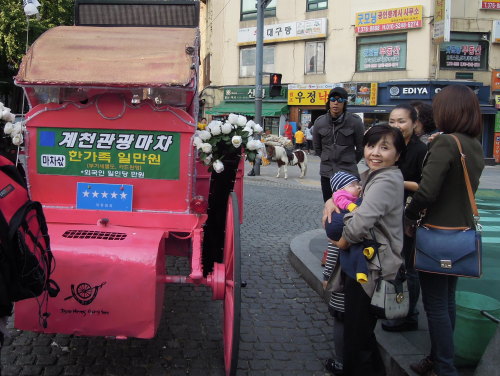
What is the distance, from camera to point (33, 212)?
2.13 metres

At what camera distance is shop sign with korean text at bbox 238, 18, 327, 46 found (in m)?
23.5

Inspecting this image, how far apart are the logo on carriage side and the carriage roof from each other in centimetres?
138

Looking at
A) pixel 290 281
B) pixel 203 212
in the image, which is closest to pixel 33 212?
pixel 203 212

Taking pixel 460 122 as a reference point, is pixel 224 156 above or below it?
below

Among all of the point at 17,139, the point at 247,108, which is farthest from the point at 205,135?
the point at 247,108

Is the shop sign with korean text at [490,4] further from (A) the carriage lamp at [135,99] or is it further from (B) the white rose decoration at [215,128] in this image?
(A) the carriage lamp at [135,99]

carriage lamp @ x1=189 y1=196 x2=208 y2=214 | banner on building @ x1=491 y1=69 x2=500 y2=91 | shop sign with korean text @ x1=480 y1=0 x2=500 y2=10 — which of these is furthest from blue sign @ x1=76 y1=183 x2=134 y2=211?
shop sign with korean text @ x1=480 y1=0 x2=500 y2=10

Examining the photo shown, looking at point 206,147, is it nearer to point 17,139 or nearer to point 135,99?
point 135,99

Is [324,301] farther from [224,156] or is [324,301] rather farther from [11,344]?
[11,344]

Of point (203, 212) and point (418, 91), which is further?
point (418, 91)

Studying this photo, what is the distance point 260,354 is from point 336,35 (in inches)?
867

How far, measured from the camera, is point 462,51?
69.2 feet

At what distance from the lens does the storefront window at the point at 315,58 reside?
78.3 ft

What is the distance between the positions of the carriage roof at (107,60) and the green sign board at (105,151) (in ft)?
1.21
